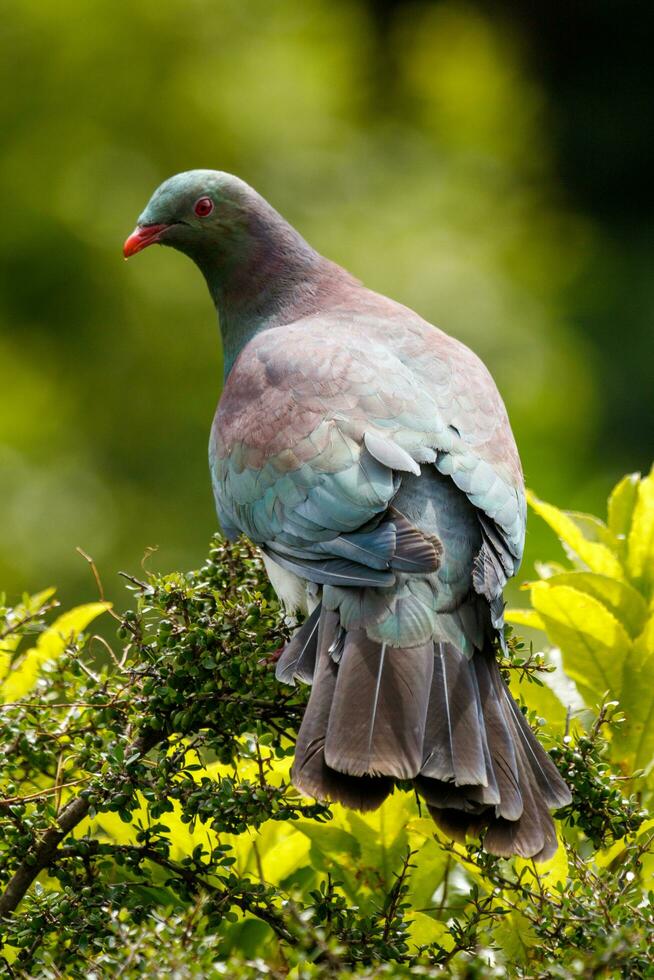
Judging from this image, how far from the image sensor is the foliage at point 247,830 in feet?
5.67

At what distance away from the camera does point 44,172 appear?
23.9 feet

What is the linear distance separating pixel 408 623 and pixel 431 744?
25 centimetres

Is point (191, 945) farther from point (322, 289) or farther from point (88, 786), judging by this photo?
point (322, 289)

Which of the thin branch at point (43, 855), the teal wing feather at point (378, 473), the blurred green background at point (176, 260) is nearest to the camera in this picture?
the thin branch at point (43, 855)

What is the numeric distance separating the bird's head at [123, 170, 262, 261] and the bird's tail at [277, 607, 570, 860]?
4.95ft

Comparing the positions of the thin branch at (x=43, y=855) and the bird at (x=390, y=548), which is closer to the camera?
the thin branch at (x=43, y=855)

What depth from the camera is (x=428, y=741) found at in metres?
2.07

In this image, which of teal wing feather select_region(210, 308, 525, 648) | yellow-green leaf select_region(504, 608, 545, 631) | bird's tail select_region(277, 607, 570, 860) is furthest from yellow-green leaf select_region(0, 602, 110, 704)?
yellow-green leaf select_region(504, 608, 545, 631)

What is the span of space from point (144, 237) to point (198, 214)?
0.50 feet

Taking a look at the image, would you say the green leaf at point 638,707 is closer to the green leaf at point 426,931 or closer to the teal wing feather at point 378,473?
the teal wing feather at point 378,473

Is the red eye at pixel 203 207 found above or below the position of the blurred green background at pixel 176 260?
below

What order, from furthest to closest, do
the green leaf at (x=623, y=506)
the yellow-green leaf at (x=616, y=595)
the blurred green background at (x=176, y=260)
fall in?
1. the blurred green background at (x=176, y=260)
2. the green leaf at (x=623, y=506)
3. the yellow-green leaf at (x=616, y=595)

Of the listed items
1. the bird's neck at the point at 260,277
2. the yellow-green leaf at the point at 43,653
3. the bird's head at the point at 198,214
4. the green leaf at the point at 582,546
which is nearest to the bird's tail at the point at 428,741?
the green leaf at the point at 582,546

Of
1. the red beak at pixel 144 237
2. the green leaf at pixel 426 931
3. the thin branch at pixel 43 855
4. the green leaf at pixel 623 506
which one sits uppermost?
the red beak at pixel 144 237
